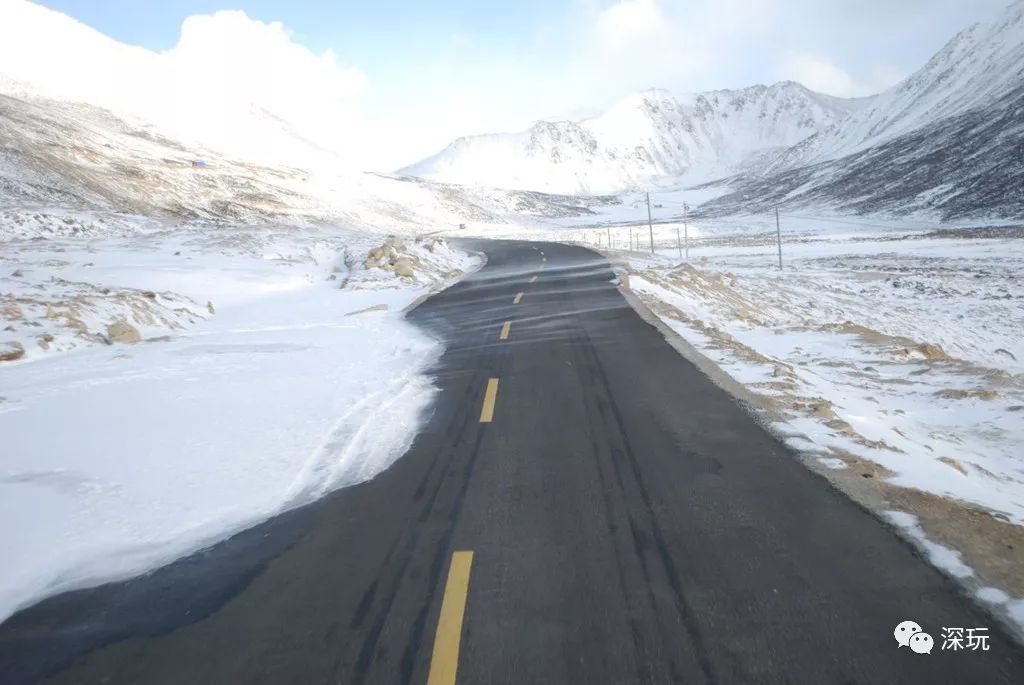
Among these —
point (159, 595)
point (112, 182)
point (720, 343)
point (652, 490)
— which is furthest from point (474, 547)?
point (112, 182)

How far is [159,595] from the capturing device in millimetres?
4574

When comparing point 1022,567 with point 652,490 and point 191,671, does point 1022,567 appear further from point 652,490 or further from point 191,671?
point 191,671

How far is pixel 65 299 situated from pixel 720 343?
51.5 ft

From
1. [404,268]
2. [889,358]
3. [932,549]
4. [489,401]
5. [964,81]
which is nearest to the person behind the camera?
[932,549]

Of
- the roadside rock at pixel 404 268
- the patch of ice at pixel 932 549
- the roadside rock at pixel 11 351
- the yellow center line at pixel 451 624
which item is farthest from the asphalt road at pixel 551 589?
the roadside rock at pixel 404 268

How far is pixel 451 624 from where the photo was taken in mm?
3852

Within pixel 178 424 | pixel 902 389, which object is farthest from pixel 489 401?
pixel 902 389

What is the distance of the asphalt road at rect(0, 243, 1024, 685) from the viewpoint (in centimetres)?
351

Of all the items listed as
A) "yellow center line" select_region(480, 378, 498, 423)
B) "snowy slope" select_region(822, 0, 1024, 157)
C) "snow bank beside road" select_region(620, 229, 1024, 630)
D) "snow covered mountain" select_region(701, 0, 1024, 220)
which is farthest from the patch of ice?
"snowy slope" select_region(822, 0, 1024, 157)

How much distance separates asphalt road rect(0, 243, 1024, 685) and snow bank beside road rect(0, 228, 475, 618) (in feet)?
2.00

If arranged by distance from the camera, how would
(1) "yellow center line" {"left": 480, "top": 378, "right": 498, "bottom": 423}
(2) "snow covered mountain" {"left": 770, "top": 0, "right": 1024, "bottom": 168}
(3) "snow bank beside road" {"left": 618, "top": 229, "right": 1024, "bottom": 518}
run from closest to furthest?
(3) "snow bank beside road" {"left": 618, "top": 229, "right": 1024, "bottom": 518}
(1) "yellow center line" {"left": 480, "top": 378, "right": 498, "bottom": 423}
(2) "snow covered mountain" {"left": 770, "top": 0, "right": 1024, "bottom": 168}

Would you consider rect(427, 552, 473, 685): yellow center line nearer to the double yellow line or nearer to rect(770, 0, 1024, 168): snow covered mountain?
the double yellow line

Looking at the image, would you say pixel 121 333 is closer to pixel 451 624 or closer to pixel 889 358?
pixel 451 624

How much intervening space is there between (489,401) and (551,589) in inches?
183
